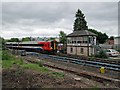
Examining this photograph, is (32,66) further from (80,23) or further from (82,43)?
(80,23)

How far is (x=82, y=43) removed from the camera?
3641 cm

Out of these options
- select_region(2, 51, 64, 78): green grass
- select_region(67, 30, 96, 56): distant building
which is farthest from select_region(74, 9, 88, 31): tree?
select_region(2, 51, 64, 78): green grass

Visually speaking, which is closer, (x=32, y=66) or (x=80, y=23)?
(x=32, y=66)

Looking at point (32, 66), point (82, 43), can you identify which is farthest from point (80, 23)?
point (32, 66)

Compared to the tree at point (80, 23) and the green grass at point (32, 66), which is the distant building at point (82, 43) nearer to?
the green grass at point (32, 66)

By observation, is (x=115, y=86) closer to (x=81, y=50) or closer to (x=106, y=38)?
(x=81, y=50)

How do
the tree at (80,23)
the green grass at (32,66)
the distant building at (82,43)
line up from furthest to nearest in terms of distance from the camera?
1. the tree at (80,23)
2. the distant building at (82,43)
3. the green grass at (32,66)

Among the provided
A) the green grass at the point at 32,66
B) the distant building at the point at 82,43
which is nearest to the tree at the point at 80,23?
the distant building at the point at 82,43

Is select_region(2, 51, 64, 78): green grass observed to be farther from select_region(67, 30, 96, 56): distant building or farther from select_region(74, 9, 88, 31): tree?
select_region(74, 9, 88, 31): tree

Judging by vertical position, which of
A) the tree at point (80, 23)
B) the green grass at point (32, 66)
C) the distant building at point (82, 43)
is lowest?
the green grass at point (32, 66)

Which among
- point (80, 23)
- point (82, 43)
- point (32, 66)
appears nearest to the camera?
point (32, 66)

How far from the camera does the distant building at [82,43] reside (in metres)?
34.6

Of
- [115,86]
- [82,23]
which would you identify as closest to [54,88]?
[115,86]

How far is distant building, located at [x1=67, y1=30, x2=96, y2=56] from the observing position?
34.6m
